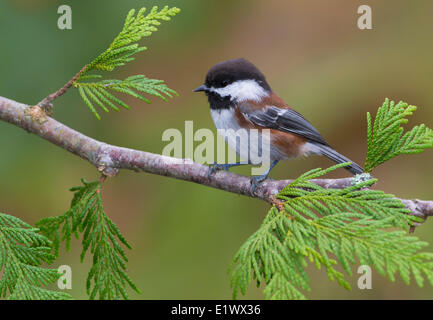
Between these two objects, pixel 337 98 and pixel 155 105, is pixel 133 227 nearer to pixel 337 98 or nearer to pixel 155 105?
pixel 155 105

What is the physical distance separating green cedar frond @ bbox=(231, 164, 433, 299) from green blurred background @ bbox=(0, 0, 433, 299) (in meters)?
1.67

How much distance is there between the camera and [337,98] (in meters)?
3.60

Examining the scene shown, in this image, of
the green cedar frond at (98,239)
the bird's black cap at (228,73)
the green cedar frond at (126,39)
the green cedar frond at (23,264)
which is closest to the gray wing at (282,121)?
the bird's black cap at (228,73)

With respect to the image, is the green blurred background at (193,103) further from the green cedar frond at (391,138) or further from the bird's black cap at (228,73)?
the green cedar frond at (391,138)

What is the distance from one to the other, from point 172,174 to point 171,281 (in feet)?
4.86

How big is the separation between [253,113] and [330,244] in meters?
1.32

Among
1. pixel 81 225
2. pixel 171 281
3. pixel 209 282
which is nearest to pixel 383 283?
pixel 209 282

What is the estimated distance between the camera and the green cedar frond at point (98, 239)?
1.56 meters

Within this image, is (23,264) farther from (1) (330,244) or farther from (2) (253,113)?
(2) (253,113)

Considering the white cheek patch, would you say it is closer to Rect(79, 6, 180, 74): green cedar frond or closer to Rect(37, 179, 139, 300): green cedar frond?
Rect(79, 6, 180, 74): green cedar frond

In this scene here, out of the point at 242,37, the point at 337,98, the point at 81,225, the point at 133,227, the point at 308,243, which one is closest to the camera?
the point at 308,243

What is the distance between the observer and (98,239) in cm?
164

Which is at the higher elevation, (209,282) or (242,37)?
(242,37)

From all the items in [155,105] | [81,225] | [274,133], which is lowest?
[81,225]
